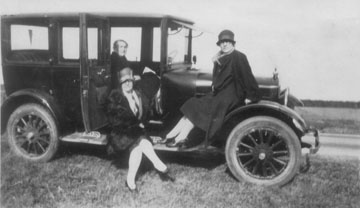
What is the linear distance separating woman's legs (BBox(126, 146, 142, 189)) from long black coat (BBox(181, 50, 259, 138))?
2.44ft

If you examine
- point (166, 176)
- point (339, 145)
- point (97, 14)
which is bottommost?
point (339, 145)

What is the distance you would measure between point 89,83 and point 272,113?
2.26 m

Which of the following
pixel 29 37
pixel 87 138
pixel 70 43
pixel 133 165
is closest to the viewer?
pixel 133 165

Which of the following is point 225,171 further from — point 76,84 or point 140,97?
point 76,84

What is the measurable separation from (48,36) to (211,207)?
3.20 metres

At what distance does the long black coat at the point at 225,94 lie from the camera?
14.8ft

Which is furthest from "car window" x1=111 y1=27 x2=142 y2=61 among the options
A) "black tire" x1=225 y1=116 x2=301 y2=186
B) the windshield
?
"black tire" x1=225 y1=116 x2=301 y2=186

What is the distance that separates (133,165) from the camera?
4391 mm

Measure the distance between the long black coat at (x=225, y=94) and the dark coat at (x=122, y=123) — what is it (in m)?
0.64

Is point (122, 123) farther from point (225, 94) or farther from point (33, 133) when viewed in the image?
point (33, 133)

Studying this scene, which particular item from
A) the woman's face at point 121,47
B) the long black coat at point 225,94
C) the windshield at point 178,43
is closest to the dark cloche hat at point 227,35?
the long black coat at point 225,94

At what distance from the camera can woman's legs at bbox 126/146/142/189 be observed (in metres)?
4.25

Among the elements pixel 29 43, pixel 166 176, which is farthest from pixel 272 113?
pixel 29 43

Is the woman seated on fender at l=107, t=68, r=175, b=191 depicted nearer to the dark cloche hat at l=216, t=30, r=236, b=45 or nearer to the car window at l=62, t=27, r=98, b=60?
the car window at l=62, t=27, r=98, b=60
